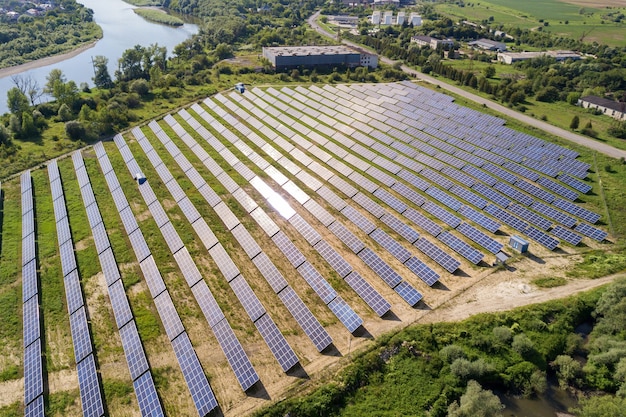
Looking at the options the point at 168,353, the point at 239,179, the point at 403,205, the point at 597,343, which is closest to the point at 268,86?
the point at 239,179

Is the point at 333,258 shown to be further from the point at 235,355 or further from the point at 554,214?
the point at 554,214

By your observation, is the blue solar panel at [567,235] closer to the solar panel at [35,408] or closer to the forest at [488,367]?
the forest at [488,367]

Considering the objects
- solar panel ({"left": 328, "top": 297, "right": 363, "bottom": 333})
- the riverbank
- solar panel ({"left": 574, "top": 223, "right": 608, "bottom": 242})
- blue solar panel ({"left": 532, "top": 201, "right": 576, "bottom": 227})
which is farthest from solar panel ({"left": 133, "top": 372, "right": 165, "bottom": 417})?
the riverbank

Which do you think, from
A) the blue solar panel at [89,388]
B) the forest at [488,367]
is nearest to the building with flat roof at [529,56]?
the forest at [488,367]

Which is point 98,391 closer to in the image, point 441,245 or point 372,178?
point 441,245

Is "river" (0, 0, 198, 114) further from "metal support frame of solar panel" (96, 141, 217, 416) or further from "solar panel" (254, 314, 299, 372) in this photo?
"solar panel" (254, 314, 299, 372)
